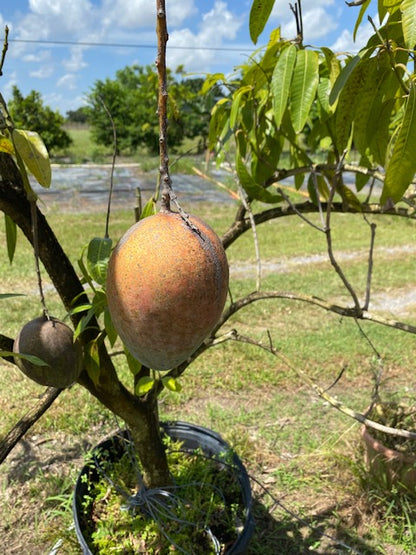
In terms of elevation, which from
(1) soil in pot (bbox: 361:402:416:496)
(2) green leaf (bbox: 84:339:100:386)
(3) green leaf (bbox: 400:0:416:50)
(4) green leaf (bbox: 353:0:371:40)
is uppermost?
(4) green leaf (bbox: 353:0:371:40)

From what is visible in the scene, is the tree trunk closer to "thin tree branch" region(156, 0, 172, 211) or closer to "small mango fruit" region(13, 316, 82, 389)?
"small mango fruit" region(13, 316, 82, 389)

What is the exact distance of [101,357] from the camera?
1.30m

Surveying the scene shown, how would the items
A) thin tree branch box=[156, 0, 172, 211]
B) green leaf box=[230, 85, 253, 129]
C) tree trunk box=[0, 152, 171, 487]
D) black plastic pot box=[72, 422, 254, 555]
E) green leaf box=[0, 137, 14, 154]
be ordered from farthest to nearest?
1. black plastic pot box=[72, 422, 254, 555]
2. green leaf box=[230, 85, 253, 129]
3. tree trunk box=[0, 152, 171, 487]
4. green leaf box=[0, 137, 14, 154]
5. thin tree branch box=[156, 0, 172, 211]

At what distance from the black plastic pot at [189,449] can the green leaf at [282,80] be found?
1.24 metres

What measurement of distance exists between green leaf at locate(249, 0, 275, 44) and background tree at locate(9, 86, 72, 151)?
1585cm

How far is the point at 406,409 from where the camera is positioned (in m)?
2.38

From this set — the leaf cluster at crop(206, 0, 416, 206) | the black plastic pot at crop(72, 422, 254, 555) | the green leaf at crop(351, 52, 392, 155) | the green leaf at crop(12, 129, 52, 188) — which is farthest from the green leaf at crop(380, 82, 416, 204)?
the black plastic pot at crop(72, 422, 254, 555)

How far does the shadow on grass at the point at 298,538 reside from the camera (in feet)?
6.28

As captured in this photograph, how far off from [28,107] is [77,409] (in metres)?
15.7

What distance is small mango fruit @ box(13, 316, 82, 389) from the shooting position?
3.29 ft

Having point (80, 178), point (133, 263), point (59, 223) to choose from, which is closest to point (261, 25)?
point (133, 263)

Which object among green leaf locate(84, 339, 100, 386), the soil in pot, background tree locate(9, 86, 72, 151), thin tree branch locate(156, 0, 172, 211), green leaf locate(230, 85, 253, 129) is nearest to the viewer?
thin tree branch locate(156, 0, 172, 211)

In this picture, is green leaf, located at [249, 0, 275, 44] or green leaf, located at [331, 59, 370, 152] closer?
green leaf, located at [249, 0, 275, 44]

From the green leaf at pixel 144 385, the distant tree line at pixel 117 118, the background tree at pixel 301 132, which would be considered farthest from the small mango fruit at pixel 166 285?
the distant tree line at pixel 117 118
